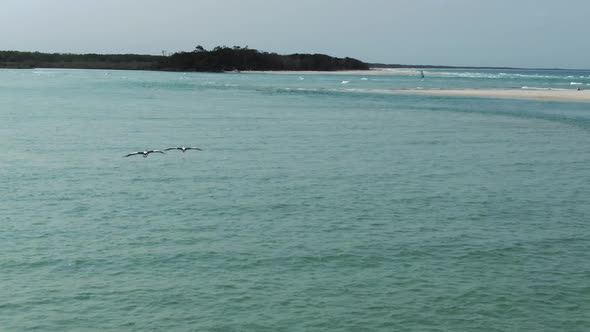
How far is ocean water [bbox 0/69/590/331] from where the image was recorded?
45.1 ft

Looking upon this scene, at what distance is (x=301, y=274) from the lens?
1584cm

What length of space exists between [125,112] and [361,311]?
165ft

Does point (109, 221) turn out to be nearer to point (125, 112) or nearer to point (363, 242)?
point (363, 242)

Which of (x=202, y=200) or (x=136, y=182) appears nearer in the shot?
(x=202, y=200)

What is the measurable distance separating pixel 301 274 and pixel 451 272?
3417mm

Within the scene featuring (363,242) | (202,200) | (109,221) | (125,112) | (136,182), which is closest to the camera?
(363,242)

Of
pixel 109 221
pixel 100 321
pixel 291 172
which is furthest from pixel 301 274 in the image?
pixel 291 172

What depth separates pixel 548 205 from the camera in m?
23.4

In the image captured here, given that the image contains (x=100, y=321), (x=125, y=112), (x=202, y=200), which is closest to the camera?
(x=100, y=321)

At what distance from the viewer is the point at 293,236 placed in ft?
61.7

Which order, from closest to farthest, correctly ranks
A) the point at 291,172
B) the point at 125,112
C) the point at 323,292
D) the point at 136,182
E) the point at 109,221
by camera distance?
the point at 323,292 < the point at 109,221 < the point at 136,182 < the point at 291,172 < the point at 125,112

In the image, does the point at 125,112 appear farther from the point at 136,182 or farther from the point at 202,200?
the point at 202,200

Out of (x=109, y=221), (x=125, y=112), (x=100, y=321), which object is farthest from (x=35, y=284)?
(x=125, y=112)

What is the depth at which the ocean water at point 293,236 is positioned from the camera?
1375cm
